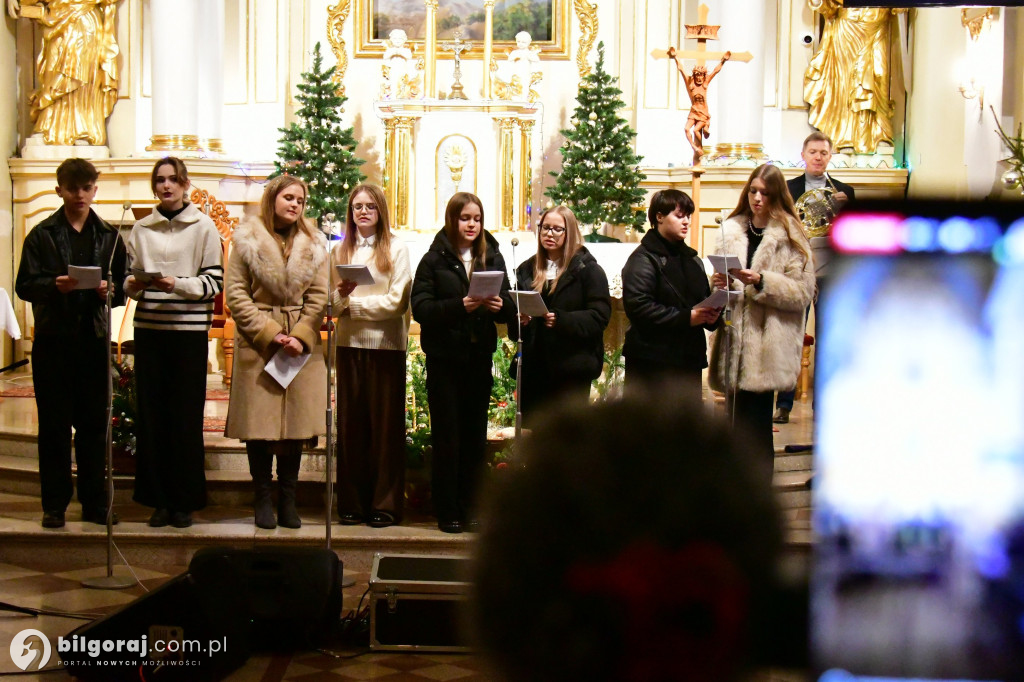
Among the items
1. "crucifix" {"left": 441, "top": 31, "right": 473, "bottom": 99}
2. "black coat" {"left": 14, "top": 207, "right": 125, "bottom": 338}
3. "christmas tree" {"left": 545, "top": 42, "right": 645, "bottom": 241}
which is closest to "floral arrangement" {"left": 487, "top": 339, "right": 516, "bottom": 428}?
"black coat" {"left": 14, "top": 207, "right": 125, "bottom": 338}

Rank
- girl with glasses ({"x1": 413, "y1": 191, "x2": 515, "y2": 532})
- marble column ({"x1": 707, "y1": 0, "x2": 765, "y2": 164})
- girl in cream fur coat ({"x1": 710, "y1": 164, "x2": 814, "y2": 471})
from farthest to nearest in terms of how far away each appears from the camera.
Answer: marble column ({"x1": 707, "y1": 0, "x2": 765, "y2": 164})
girl with glasses ({"x1": 413, "y1": 191, "x2": 515, "y2": 532})
girl in cream fur coat ({"x1": 710, "y1": 164, "x2": 814, "y2": 471})

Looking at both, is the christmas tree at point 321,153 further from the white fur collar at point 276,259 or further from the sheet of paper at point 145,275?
the sheet of paper at point 145,275

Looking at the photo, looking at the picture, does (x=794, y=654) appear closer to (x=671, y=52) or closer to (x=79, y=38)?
(x=671, y=52)

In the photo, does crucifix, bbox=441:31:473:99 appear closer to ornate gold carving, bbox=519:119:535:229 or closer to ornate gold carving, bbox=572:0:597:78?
ornate gold carving, bbox=519:119:535:229

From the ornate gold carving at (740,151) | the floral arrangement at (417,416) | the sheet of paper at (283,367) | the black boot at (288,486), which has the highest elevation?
the ornate gold carving at (740,151)

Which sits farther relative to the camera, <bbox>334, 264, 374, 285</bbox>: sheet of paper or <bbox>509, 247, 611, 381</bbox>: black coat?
<bbox>509, 247, 611, 381</bbox>: black coat

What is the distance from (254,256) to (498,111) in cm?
512

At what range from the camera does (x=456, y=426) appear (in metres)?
5.29

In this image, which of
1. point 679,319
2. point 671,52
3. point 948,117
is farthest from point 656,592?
point 948,117

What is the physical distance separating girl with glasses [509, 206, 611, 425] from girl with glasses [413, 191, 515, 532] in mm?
168

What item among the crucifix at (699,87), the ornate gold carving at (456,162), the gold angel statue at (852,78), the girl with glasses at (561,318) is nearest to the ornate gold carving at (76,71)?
the ornate gold carving at (456,162)

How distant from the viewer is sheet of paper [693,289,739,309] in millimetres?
4766

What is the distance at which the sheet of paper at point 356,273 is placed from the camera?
4.78m

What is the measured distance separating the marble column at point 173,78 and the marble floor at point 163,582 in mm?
4123
